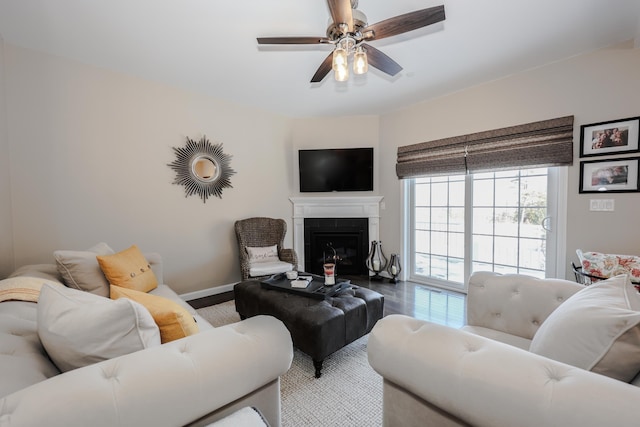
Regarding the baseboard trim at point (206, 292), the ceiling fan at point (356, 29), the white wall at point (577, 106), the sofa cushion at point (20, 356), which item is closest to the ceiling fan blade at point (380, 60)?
the ceiling fan at point (356, 29)

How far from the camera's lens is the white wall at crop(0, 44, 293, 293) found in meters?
2.49

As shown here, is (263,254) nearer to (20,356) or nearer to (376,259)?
(376,259)

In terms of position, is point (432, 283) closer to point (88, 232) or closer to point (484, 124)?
point (484, 124)

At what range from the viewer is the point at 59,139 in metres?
2.62

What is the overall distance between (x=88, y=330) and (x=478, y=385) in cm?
121

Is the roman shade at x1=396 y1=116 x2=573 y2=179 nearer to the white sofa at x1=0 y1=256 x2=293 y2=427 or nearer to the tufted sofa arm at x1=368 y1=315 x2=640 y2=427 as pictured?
the tufted sofa arm at x1=368 y1=315 x2=640 y2=427

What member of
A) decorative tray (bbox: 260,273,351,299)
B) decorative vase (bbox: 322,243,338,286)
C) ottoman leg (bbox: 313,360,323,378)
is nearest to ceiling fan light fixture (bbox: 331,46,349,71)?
decorative vase (bbox: 322,243,338,286)

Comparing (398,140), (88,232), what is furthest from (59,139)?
(398,140)

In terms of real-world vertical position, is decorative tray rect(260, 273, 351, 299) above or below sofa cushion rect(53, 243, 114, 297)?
below

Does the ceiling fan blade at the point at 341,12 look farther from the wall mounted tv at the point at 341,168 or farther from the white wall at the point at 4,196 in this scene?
the white wall at the point at 4,196

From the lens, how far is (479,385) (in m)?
0.80

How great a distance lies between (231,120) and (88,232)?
2115 millimetres

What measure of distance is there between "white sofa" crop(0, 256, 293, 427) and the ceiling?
7.05 ft

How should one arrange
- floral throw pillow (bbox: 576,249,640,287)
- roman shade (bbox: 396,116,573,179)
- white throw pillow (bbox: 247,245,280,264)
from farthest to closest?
white throw pillow (bbox: 247,245,280,264) < roman shade (bbox: 396,116,573,179) < floral throw pillow (bbox: 576,249,640,287)
